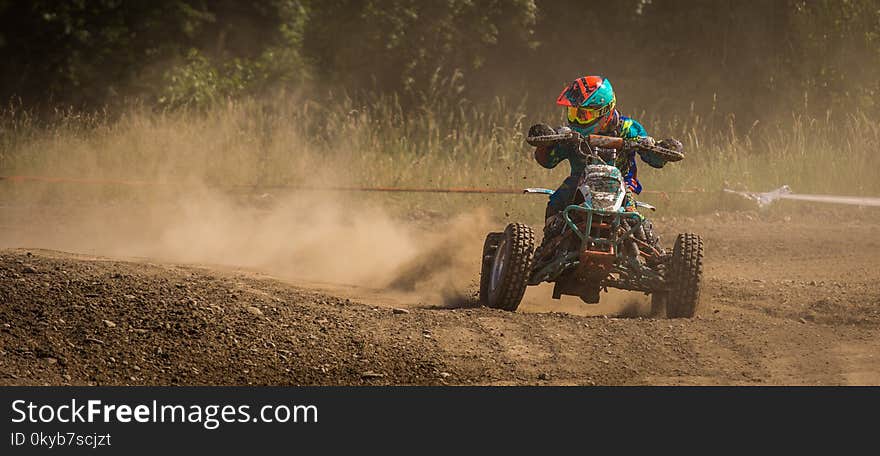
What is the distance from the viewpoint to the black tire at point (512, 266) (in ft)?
30.2

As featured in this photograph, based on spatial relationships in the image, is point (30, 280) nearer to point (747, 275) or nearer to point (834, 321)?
point (834, 321)

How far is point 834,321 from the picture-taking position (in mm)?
9930

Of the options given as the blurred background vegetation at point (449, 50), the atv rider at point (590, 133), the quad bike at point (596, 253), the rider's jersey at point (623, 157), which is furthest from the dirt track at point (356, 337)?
the blurred background vegetation at point (449, 50)

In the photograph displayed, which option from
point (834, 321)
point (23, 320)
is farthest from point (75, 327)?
point (834, 321)

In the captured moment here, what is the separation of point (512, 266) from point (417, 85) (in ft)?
45.9

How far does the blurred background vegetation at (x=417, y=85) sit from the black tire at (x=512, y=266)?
7.80m

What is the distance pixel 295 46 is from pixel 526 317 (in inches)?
607

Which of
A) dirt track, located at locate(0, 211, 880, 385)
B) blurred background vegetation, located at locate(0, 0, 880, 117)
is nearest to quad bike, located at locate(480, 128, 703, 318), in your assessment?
dirt track, located at locate(0, 211, 880, 385)

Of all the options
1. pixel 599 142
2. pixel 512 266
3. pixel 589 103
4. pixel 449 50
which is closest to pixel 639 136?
pixel 589 103

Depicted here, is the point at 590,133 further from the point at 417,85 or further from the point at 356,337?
the point at 417,85

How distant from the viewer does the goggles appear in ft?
33.0

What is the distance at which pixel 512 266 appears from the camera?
925cm

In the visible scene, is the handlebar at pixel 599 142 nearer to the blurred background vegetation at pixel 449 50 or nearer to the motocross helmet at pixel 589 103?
the motocross helmet at pixel 589 103

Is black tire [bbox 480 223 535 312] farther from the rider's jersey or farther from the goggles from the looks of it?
the goggles
